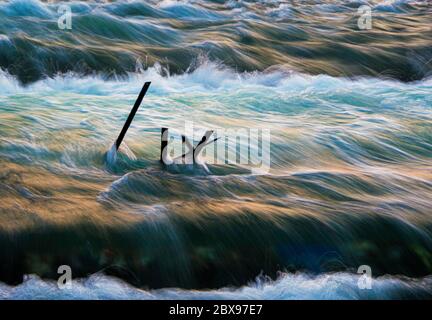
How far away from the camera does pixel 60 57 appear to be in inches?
402

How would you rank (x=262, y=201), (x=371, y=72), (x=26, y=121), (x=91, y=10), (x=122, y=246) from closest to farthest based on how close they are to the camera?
1. (x=122, y=246)
2. (x=262, y=201)
3. (x=26, y=121)
4. (x=371, y=72)
5. (x=91, y=10)

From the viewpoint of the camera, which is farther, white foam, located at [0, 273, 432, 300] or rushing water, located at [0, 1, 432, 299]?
rushing water, located at [0, 1, 432, 299]

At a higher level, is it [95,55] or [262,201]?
[95,55]

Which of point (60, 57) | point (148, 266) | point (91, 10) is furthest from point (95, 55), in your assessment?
point (148, 266)

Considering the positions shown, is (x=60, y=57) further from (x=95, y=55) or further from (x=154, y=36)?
(x=154, y=36)

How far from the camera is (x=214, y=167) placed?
23.2 ft

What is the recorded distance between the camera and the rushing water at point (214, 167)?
555 cm

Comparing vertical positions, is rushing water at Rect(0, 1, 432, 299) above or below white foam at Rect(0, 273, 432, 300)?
above

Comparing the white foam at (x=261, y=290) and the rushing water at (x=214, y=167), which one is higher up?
the rushing water at (x=214, y=167)

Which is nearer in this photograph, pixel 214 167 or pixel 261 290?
pixel 261 290

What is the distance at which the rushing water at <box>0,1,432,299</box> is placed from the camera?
219 inches
